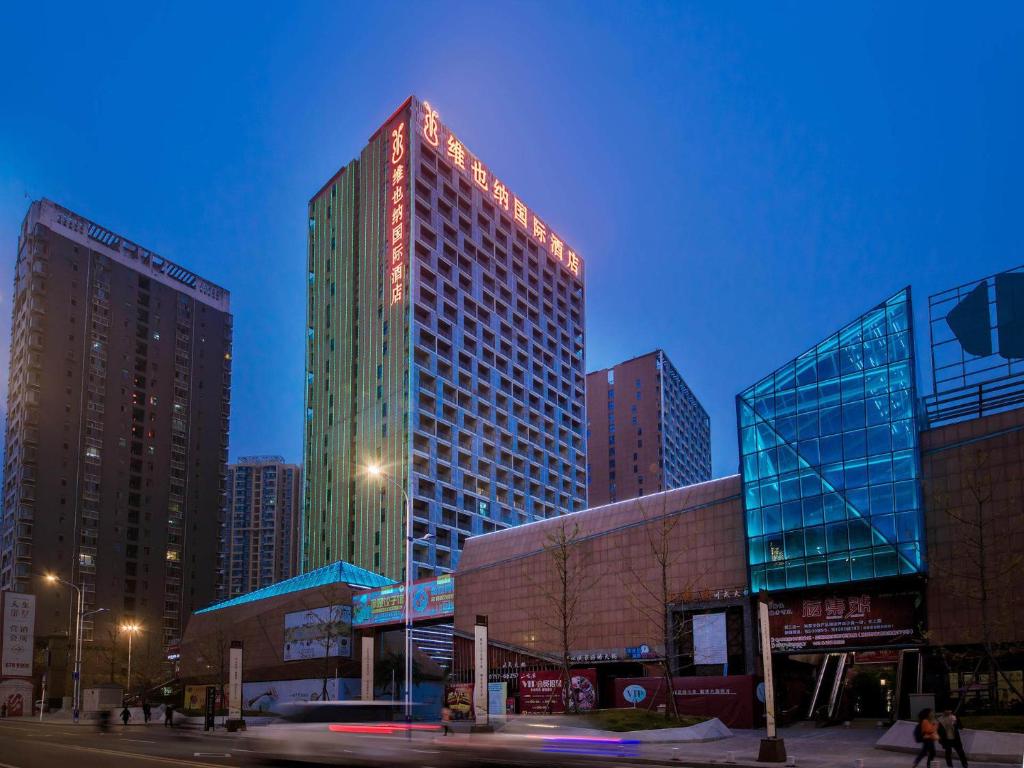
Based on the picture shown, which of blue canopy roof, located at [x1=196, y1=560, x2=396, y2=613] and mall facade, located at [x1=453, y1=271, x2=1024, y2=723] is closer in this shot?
mall facade, located at [x1=453, y1=271, x2=1024, y2=723]

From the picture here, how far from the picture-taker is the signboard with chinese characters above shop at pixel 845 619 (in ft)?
130

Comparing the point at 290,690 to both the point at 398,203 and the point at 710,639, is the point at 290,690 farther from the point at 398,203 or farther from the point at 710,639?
the point at 398,203

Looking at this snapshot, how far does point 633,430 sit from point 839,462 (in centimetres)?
14074

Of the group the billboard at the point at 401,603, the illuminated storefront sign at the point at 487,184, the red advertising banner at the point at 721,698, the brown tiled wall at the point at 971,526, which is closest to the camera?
the brown tiled wall at the point at 971,526

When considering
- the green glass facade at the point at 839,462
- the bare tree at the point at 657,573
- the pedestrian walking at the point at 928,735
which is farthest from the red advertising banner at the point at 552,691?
the pedestrian walking at the point at 928,735

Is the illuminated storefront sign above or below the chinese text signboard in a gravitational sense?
above

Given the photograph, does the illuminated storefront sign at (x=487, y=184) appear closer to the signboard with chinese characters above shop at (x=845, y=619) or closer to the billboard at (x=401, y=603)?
the billboard at (x=401, y=603)

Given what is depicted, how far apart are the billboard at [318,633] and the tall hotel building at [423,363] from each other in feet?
63.6

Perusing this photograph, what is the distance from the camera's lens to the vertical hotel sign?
102m

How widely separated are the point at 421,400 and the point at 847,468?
206 feet

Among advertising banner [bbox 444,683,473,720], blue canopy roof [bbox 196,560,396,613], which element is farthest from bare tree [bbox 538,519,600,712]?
blue canopy roof [bbox 196,560,396,613]

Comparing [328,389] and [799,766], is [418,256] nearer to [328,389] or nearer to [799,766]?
[328,389]

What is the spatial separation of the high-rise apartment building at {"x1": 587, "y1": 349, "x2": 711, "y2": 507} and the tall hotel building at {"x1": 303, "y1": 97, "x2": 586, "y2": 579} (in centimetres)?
5554

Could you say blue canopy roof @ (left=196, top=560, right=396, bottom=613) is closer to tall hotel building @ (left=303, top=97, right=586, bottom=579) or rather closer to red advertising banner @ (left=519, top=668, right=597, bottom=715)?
tall hotel building @ (left=303, top=97, right=586, bottom=579)
